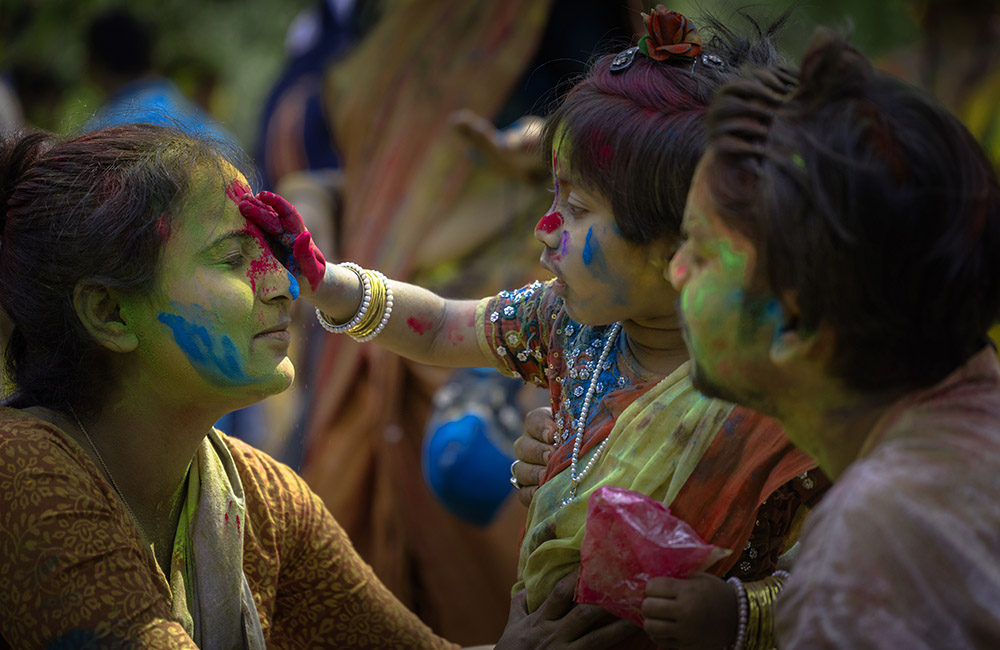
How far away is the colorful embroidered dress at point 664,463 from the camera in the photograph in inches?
76.9

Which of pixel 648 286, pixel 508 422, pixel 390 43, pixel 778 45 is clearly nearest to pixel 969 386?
pixel 648 286

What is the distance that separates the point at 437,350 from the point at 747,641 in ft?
3.16

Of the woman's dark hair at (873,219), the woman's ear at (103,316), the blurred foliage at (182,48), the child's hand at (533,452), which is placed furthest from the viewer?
the blurred foliage at (182,48)

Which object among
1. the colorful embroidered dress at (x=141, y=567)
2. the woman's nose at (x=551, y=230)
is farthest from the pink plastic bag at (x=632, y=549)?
the colorful embroidered dress at (x=141, y=567)

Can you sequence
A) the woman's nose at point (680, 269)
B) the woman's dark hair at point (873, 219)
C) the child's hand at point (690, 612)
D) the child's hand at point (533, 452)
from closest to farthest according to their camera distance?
the woman's dark hair at point (873, 219), the woman's nose at point (680, 269), the child's hand at point (690, 612), the child's hand at point (533, 452)

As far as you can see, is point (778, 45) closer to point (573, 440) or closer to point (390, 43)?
point (573, 440)

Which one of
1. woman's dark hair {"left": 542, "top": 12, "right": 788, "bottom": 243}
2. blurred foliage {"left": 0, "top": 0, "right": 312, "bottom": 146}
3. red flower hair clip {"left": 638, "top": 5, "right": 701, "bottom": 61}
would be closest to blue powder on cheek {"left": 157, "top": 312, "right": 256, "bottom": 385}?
woman's dark hair {"left": 542, "top": 12, "right": 788, "bottom": 243}

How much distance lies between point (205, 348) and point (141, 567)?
1.31ft

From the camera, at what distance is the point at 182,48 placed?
9797 millimetres

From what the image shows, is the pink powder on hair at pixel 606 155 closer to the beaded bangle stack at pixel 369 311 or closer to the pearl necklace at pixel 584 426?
the pearl necklace at pixel 584 426

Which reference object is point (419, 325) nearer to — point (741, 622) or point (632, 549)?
point (632, 549)

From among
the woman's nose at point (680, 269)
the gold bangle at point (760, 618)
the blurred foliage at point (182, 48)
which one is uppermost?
the woman's nose at point (680, 269)

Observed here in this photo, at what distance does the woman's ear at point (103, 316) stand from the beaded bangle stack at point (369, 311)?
18.8 inches

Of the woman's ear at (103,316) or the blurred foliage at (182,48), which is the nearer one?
the woman's ear at (103,316)
